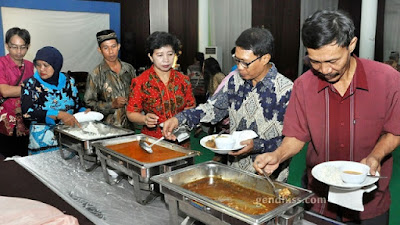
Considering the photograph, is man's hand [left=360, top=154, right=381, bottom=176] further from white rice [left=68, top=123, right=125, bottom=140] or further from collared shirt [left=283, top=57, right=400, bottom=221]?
white rice [left=68, top=123, right=125, bottom=140]

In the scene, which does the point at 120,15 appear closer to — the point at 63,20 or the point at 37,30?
the point at 63,20

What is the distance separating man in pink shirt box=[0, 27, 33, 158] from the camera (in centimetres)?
235

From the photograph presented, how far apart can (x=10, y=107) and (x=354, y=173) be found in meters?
2.23

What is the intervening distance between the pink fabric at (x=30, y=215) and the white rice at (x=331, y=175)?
76 cm

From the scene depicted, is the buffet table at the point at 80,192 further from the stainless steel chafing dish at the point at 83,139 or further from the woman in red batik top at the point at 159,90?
the woman in red batik top at the point at 159,90

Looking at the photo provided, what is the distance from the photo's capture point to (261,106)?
1.58m

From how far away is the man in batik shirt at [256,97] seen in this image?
1501mm

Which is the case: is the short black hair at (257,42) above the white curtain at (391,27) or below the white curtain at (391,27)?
below

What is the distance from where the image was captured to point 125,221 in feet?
3.93

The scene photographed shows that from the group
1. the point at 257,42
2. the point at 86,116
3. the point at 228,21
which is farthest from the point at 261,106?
the point at 228,21

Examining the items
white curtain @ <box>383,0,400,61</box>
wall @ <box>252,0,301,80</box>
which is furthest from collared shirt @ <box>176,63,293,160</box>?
white curtain @ <box>383,0,400,61</box>

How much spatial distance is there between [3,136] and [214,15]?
6946 mm

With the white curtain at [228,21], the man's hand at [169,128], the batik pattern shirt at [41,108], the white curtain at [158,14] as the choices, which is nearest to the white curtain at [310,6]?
the white curtain at [228,21]

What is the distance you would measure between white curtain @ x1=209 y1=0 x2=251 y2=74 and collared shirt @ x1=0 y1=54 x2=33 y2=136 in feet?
20.8
